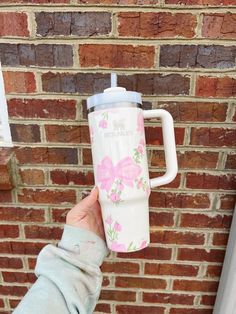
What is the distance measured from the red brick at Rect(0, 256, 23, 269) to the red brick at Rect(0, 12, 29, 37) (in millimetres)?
677

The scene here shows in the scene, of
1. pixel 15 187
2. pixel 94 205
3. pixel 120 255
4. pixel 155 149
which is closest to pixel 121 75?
pixel 155 149

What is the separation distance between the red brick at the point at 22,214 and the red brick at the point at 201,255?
1.43 feet

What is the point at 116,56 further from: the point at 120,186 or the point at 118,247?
the point at 118,247

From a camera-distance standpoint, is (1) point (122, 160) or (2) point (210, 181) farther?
(2) point (210, 181)

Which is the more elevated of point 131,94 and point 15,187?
point 131,94

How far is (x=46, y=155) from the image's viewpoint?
878 mm

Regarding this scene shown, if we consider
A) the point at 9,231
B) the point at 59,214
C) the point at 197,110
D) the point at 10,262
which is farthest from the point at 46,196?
the point at 197,110

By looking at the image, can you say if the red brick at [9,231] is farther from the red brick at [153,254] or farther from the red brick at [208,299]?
the red brick at [208,299]

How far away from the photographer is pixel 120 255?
0.99 metres

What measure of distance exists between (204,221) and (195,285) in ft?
0.81

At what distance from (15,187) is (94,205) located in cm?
28

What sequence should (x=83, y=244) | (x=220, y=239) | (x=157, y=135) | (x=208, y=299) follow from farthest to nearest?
(x=208, y=299), (x=220, y=239), (x=157, y=135), (x=83, y=244)

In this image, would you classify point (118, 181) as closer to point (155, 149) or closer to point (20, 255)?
point (155, 149)

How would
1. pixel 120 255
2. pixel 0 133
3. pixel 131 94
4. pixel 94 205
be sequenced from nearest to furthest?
pixel 131 94
pixel 94 205
pixel 0 133
pixel 120 255
